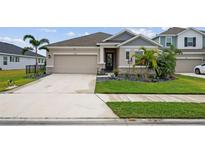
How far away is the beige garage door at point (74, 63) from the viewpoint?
26.3 metres

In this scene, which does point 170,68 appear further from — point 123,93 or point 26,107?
point 26,107

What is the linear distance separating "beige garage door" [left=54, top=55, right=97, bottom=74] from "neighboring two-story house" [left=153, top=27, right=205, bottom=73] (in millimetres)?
11881

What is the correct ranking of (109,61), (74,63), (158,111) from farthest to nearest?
1. (109,61)
2. (74,63)
3. (158,111)

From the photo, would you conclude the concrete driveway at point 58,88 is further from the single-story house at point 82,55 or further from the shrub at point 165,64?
the single-story house at point 82,55

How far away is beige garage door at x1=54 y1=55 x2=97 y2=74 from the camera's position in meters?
26.3

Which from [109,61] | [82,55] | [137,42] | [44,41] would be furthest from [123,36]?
[44,41]

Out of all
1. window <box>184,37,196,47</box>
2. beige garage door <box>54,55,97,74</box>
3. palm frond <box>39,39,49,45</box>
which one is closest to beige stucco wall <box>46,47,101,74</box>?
beige garage door <box>54,55,97,74</box>

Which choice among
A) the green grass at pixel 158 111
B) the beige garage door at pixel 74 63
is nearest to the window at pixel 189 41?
the beige garage door at pixel 74 63

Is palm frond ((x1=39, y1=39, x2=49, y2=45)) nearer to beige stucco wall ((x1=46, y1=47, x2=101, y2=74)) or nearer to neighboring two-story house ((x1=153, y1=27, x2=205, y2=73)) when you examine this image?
beige stucco wall ((x1=46, y1=47, x2=101, y2=74))

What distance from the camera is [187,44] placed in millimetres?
31875

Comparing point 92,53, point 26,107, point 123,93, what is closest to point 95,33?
point 92,53

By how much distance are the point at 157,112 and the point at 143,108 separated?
678mm

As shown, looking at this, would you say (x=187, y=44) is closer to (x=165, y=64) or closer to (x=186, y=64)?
Answer: (x=186, y=64)

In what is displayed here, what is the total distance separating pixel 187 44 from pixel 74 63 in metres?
16.3
